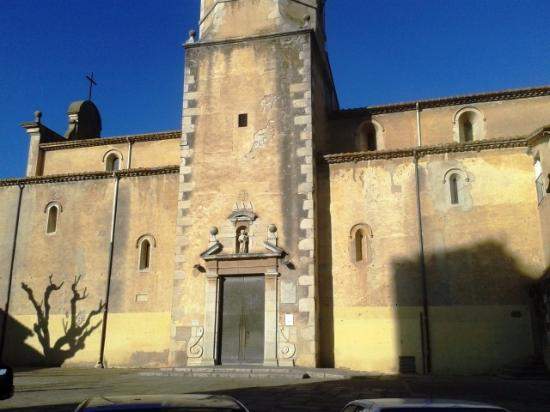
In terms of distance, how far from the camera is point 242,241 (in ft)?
62.5

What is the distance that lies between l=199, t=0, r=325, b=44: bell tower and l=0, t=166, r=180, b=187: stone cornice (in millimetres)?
5004

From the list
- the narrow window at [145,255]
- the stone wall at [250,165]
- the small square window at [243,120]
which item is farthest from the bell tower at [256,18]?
the narrow window at [145,255]

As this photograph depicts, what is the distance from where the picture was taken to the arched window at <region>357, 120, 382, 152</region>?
22734 millimetres

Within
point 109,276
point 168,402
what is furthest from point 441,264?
point 168,402

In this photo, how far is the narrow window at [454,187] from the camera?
19.2 meters

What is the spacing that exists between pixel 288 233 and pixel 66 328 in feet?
29.2

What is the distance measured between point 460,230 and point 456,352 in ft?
12.3

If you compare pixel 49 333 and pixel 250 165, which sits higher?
pixel 250 165

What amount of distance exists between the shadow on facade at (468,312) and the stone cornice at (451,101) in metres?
A: 6.17

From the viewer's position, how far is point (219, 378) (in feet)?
52.0

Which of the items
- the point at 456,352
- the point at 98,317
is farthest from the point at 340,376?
the point at 98,317

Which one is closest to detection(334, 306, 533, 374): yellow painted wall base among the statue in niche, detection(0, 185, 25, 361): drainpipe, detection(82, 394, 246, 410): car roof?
the statue in niche

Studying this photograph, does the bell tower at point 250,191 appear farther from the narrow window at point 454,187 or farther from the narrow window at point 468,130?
the narrow window at point 468,130

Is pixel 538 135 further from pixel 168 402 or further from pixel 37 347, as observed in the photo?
pixel 37 347
